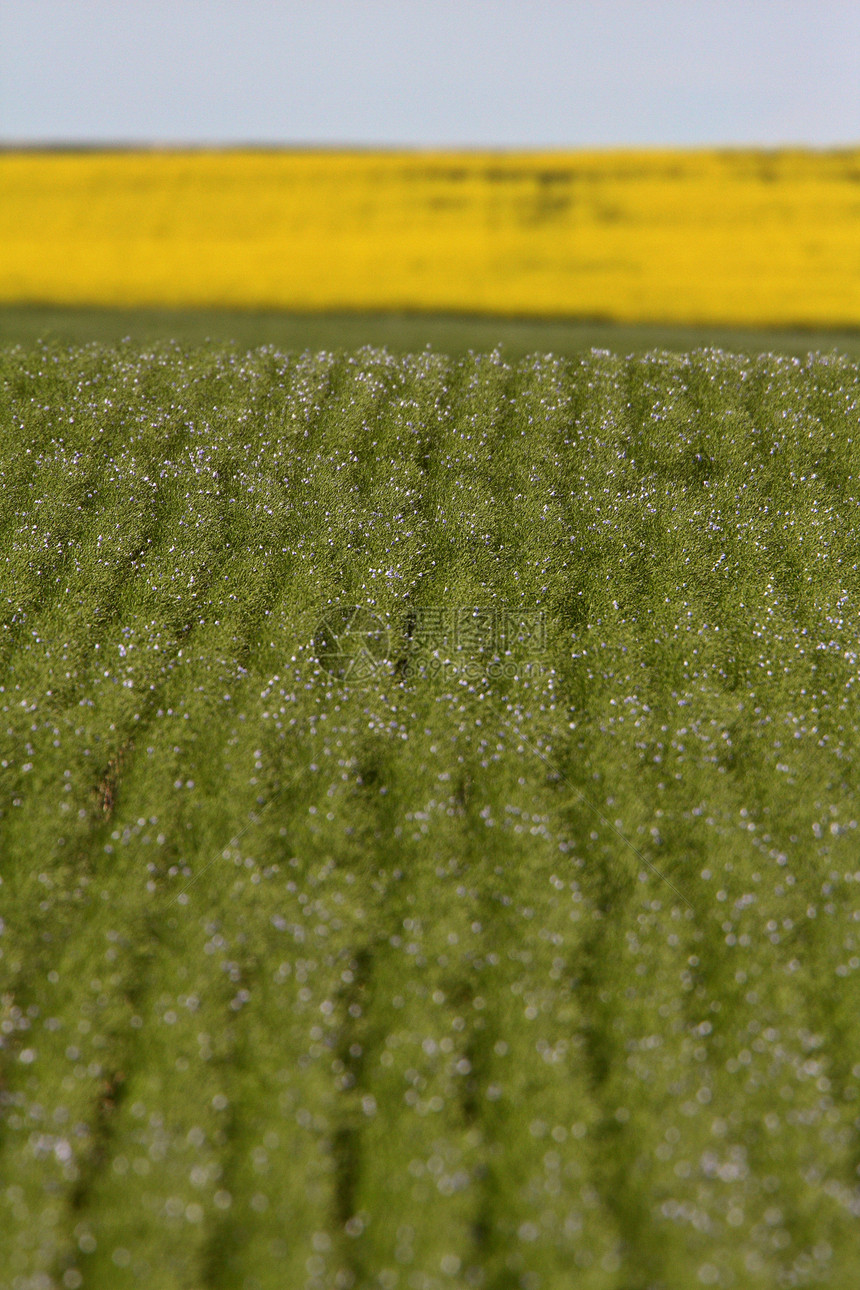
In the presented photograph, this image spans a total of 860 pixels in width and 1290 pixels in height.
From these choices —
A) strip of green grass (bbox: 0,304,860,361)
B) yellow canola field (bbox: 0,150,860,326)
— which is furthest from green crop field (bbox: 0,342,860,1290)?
yellow canola field (bbox: 0,150,860,326)

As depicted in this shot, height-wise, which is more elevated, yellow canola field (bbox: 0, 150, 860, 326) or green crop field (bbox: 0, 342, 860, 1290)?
yellow canola field (bbox: 0, 150, 860, 326)

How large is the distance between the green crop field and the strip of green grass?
2.75 m

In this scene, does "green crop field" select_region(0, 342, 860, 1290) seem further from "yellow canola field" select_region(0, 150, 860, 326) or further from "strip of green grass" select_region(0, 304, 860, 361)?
"yellow canola field" select_region(0, 150, 860, 326)

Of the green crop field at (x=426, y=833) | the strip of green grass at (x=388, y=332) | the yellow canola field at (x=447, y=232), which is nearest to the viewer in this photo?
the green crop field at (x=426, y=833)

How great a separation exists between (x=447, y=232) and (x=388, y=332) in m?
6.93

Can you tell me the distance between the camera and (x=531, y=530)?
13.4 m

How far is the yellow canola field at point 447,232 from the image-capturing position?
21.7m

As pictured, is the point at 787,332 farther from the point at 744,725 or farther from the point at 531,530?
the point at 744,725

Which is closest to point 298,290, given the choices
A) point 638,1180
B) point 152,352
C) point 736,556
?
point 152,352

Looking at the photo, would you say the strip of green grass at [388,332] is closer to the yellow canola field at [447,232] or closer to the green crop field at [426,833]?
the yellow canola field at [447,232]

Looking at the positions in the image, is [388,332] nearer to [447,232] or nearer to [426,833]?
[447,232]

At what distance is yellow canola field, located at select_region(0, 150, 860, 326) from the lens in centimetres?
2169

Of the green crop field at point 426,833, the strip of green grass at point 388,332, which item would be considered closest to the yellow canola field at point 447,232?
the strip of green grass at point 388,332

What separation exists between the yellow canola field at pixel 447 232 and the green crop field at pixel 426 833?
7.20 m
